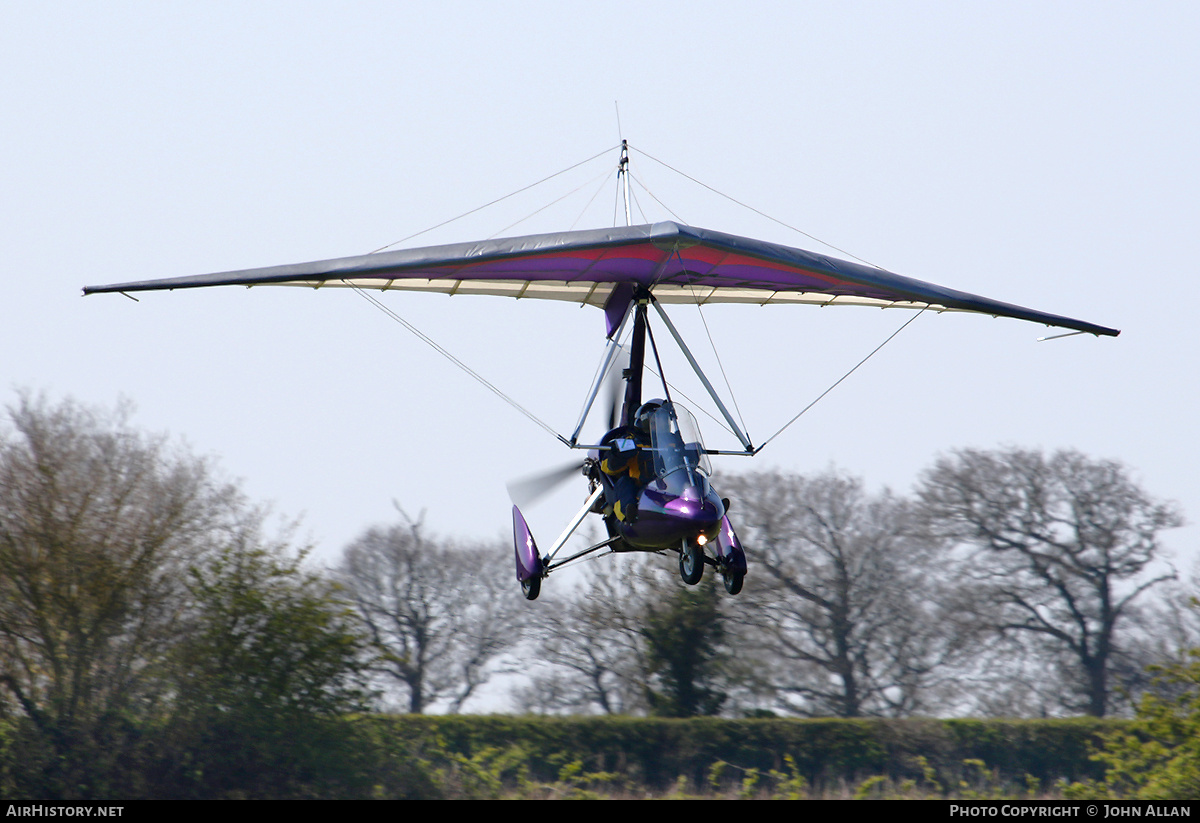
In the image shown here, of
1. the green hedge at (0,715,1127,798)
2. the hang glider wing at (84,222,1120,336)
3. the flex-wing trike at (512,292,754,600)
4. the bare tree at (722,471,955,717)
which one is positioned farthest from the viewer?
the bare tree at (722,471,955,717)

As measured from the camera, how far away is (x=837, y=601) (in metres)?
34.0

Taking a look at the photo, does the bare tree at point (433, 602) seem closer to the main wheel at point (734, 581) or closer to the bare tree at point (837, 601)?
the bare tree at point (837, 601)

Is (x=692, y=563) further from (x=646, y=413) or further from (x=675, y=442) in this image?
(x=646, y=413)

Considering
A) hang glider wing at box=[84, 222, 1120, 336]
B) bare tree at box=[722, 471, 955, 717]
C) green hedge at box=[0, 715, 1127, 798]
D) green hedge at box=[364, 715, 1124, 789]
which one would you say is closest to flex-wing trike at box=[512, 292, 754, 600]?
hang glider wing at box=[84, 222, 1120, 336]

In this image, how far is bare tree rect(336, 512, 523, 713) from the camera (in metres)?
34.9

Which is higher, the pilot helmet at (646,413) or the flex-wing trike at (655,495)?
the pilot helmet at (646,413)

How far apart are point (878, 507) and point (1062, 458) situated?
558cm

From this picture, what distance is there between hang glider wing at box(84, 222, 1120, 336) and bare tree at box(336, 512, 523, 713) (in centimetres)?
1948

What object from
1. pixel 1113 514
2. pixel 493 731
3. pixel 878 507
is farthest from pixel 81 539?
pixel 1113 514

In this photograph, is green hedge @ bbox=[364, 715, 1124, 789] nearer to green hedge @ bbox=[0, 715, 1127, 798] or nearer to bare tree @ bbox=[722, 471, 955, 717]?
green hedge @ bbox=[0, 715, 1127, 798]

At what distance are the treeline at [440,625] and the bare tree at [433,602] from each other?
3.3 inches

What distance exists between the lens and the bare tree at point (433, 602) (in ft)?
114

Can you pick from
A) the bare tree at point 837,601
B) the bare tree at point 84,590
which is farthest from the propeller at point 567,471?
the bare tree at point 837,601
